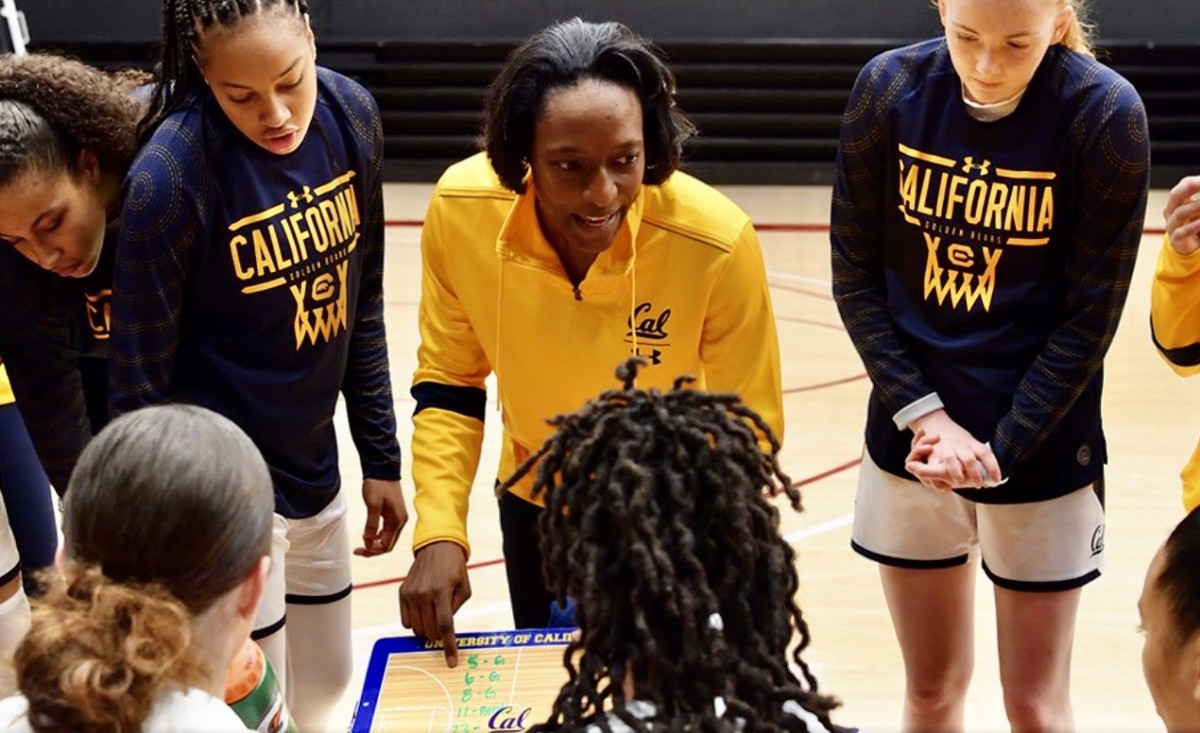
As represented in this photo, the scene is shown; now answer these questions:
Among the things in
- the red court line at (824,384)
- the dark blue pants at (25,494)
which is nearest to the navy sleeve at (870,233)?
the dark blue pants at (25,494)

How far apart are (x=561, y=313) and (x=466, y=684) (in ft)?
2.06

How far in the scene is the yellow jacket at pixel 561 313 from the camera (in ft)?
7.22

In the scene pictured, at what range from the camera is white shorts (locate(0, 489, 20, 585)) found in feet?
9.16

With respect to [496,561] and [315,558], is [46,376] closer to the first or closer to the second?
[315,558]

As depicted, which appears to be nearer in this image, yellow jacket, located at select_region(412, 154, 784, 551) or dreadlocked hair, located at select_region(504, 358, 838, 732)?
dreadlocked hair, located at select_region(504, 358, 838, 732)

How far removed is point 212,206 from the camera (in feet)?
6.89

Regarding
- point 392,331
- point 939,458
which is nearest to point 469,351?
point 939,458

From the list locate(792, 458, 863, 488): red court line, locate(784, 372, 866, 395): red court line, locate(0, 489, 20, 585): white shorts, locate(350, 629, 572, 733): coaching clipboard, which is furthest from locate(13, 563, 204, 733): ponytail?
locate(784, 372, 866, 395): red court line

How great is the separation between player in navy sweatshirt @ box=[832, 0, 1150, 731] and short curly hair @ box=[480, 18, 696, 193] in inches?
14.9

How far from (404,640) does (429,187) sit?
6636mm

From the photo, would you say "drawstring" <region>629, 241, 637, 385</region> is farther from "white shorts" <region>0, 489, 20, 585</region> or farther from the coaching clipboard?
"white shorts" <region>0, 489, 20, 585</region>

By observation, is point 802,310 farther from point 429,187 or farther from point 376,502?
point 376,502

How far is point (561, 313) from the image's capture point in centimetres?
225

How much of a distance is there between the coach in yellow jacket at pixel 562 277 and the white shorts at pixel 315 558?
0.97 ft
